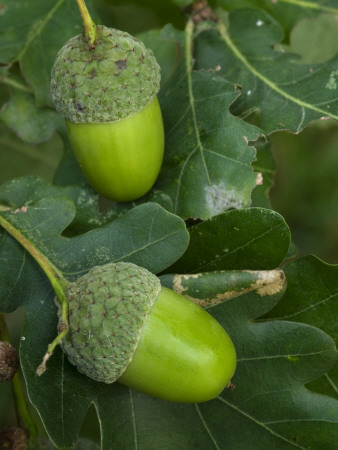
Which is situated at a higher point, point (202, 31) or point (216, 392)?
point (202, 31)

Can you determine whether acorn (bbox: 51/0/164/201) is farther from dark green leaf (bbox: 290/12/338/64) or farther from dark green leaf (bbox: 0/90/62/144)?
dark green leaf (bbox: 290/12/338/64)

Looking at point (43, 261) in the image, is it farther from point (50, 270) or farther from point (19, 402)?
point (19, 402)

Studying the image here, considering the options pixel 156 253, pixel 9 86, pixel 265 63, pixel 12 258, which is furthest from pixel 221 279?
pixel 9 86

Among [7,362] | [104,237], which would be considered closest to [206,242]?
[104,237]

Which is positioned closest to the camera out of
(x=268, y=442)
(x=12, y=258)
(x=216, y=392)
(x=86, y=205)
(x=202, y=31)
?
(x=216, y=392)

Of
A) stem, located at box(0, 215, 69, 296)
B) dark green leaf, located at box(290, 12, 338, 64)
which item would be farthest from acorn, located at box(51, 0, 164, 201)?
dark green leaf, located at box(290, 12, 338, 64)

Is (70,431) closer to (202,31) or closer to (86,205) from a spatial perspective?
(86,205)
